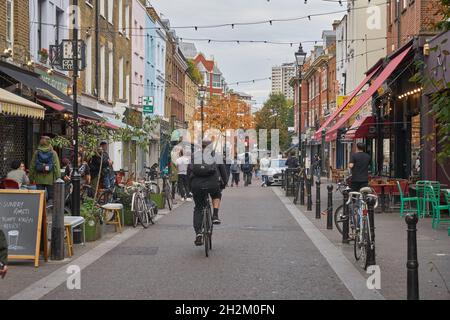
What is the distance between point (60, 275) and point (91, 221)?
11.8 feet

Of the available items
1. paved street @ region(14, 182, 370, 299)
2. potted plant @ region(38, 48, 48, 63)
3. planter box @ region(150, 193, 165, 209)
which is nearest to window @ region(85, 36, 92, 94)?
potted plant @ region(38, 48, 48, 63)

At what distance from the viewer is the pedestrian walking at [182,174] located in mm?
22859

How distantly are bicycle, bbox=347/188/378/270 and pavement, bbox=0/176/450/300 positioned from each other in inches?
7.1

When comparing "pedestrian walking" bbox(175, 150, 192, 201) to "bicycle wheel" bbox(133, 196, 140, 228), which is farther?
"pedestrian walking" bbox(175, 150, 192, 201)

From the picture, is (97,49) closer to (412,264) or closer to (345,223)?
(345,223)

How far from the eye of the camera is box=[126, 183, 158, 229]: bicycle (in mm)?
14922

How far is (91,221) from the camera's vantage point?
492 inches

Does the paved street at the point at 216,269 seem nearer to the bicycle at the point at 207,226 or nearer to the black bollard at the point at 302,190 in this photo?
the bicycle at the point at 207,226

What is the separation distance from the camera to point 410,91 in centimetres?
2127

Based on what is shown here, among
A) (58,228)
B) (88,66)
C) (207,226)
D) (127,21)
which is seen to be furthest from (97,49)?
(58,228)

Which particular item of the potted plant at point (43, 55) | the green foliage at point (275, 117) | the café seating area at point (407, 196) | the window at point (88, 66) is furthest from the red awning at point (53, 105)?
the green foliage at point (275, 117)

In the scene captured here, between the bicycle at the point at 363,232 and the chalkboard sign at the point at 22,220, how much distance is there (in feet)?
14.9

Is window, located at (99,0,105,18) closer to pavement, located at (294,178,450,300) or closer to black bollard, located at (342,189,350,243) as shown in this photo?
pavement, located at (294,178,450,300)
